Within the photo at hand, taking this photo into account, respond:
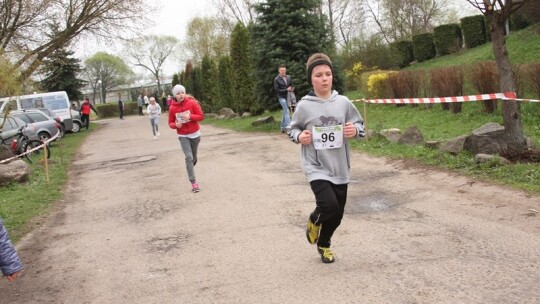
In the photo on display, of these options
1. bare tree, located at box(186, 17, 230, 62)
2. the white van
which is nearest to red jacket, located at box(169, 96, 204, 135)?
the white van

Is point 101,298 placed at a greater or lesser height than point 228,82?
lesser

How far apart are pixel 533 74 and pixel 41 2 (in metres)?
21.6

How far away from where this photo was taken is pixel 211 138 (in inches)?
716

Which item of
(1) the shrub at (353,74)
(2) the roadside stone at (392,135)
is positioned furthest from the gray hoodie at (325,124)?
(1) the shrub at (353,74)

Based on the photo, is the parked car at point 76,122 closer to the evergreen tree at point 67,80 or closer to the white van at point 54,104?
the white van at point 54,104

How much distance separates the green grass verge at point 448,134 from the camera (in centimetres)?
733

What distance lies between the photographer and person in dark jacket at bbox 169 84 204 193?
891 cm

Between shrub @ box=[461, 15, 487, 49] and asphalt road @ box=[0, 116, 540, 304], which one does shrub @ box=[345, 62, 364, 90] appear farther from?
asphalt road @ box=[0, 116, 540, 304]

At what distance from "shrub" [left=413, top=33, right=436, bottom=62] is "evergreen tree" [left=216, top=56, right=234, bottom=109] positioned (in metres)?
11.0

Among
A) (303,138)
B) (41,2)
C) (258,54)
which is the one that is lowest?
(303,138)

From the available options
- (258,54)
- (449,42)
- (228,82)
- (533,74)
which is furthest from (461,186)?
(228,82)

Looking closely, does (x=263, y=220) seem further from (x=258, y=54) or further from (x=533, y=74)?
(x=258, y=54)

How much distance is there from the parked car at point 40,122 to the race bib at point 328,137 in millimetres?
17927

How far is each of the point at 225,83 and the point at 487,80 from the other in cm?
2074
